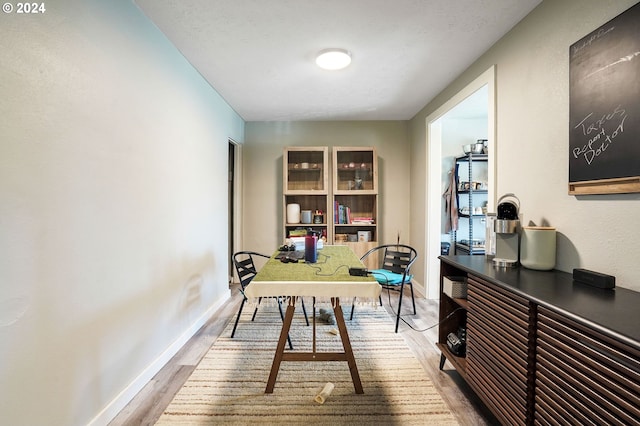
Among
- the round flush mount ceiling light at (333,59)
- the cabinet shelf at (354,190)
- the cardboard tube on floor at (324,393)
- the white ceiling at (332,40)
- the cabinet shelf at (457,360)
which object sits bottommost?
the cardboard tube on floor at (324,393)

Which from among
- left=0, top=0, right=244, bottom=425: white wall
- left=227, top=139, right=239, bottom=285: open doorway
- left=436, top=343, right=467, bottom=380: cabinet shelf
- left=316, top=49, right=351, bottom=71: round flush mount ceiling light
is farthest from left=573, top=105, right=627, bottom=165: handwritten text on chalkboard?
left=227, top=139, right=239, bottom=285: open doorway

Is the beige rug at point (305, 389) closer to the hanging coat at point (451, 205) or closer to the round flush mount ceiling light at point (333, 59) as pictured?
the hanging coat at point (451, 205)

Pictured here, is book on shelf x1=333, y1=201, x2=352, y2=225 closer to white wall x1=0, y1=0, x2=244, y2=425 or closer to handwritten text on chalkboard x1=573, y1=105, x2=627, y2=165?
white wall x1=0, y1=0, x2=244, y2=425

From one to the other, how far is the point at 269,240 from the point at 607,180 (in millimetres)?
3873

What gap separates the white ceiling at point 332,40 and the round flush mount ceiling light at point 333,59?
6cm

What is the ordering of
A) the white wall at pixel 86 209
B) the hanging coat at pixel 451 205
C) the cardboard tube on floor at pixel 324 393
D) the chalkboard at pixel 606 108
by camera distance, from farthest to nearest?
the hanging coat at pixel 451 205 < the cardboard tube on floor at pixel 324 393 < the chalkboard at pixel 606 108 < the white wall at pixel 86 209

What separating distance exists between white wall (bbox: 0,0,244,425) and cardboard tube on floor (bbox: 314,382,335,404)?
1211 mm

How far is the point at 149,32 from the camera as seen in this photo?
6.31 ft

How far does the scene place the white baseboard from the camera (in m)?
1.51

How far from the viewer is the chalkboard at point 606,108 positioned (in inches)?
47.1

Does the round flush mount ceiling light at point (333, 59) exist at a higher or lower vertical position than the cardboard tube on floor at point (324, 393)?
higher

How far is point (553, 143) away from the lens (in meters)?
1.64

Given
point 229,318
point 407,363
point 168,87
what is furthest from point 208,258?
point 407,363

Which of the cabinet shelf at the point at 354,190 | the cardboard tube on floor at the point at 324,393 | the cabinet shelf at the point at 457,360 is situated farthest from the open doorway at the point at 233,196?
the cabinet shelf at the point at 457,360
